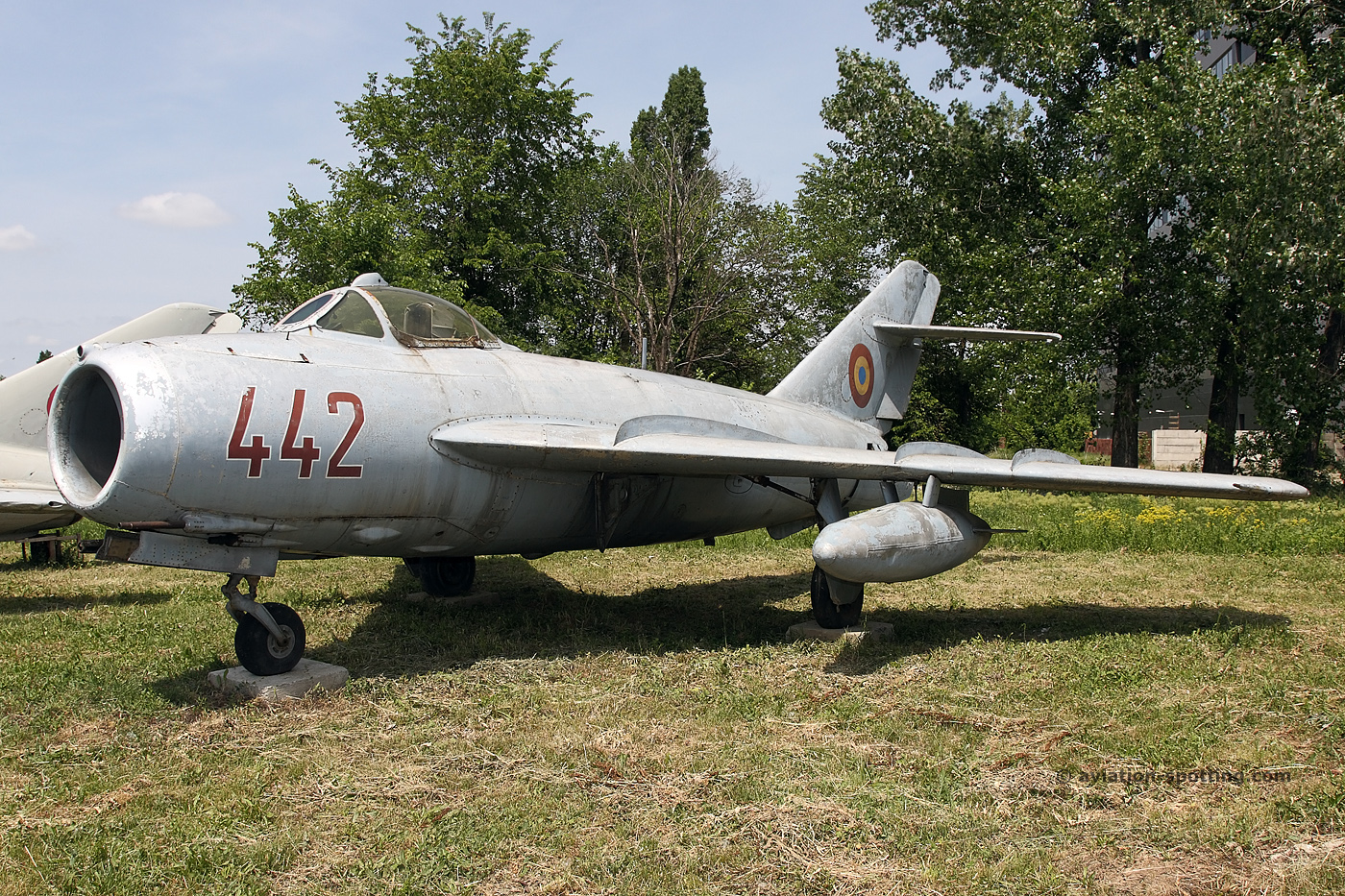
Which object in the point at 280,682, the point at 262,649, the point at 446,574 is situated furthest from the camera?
the point at 446,574

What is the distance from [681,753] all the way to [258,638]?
306 centimetres

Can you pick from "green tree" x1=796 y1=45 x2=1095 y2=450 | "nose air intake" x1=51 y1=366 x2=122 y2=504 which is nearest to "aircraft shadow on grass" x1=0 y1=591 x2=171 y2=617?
"nose air intake" x1=51 y1=366 x2=122 y2=504

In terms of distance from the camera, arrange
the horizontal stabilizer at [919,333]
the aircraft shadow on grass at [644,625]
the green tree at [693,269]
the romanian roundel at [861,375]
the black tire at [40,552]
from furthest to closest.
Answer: the green tree at [693,269] → the black tire at [40,552] → the romanian roundel at [861,375] → the horizontal stabilizer at [919,333] → the aircraft shadow on grass at [644,625]

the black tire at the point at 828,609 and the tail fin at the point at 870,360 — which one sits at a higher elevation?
the tail fin at the point at 870,360

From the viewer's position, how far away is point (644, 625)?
27.7 feet

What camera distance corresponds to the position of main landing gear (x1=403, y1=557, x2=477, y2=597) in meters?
9.60

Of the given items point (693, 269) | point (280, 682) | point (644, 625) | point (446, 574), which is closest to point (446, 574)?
point (446, 574)

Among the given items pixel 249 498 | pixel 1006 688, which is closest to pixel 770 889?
pixel 1006 688

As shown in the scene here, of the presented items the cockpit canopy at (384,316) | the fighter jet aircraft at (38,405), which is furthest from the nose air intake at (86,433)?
the fighter jet aircraft at (38,405)

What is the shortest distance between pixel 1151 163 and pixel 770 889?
22827mm

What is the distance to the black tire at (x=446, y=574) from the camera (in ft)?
31.5

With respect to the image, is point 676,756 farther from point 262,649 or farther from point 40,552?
point 40,552

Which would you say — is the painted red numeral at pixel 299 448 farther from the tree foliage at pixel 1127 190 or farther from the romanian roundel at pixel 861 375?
the tree foliage at pixel 1127 190

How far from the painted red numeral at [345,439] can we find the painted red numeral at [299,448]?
0.12 m
